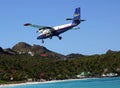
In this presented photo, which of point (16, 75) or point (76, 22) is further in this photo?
point (16, 75)

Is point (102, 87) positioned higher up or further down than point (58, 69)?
further down

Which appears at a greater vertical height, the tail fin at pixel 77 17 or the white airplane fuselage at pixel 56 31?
the tail fin at pixel 77 17

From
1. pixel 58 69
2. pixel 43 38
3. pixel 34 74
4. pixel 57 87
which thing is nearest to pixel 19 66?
pixel 34 74

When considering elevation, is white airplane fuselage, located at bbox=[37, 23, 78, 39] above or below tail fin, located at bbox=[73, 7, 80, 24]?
below

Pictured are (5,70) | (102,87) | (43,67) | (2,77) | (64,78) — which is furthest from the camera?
(43,67)

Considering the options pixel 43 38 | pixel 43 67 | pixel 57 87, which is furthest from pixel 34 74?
pixel 43 38

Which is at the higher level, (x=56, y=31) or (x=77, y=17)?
(x=77, y=17)

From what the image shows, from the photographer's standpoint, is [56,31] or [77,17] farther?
[56,31]

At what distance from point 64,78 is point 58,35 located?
13712 centimetres

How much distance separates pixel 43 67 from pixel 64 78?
1775 centimetres

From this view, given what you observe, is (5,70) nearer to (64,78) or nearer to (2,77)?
(2,77)

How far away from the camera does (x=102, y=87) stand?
125 metres

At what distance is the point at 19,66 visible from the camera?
601 ft

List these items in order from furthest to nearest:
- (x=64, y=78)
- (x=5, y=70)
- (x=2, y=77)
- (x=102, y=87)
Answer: (x=64, y=78) < (x=5, y=70) < (x=2, y=77) < (x=102, y=87)
